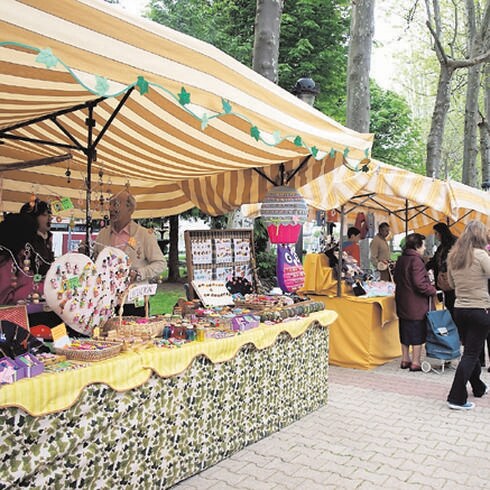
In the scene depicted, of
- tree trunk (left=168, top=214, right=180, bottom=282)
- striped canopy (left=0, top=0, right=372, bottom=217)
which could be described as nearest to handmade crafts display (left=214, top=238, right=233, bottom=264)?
striped canopy (left=0, top=0, right=372, bottom=217)

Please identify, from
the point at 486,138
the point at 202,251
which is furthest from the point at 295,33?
the point at 202,251

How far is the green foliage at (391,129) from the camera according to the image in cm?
2038

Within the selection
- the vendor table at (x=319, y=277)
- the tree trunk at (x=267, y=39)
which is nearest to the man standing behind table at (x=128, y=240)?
the vendor table at (x=319, y=277)

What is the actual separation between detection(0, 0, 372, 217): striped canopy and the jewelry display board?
0.73 meters

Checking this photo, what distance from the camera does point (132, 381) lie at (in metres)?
2.98

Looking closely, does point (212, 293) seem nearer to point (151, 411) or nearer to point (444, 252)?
point (151, 411)

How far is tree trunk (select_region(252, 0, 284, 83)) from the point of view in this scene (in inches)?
292

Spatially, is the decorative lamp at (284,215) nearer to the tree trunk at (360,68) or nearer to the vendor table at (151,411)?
the vendor table at (151,411)

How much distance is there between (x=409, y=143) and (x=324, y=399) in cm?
1768

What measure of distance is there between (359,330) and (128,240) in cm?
352

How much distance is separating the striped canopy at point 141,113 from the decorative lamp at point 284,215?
379 mm

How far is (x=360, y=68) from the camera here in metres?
9.84

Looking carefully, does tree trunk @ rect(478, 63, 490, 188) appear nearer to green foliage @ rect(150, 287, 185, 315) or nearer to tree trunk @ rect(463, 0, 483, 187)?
tree trunk @ rect(463, 0, 483, 187)

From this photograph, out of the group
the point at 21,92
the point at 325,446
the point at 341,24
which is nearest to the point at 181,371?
the point at 325,446
